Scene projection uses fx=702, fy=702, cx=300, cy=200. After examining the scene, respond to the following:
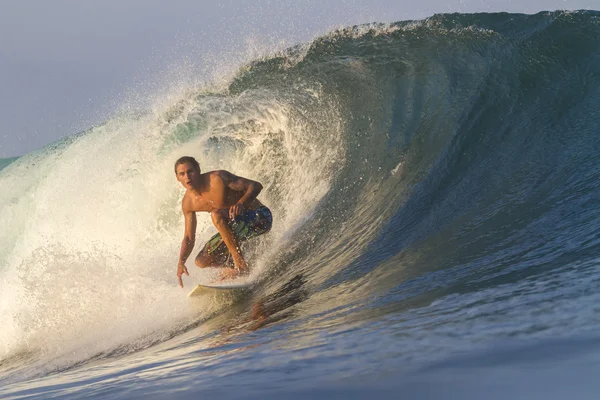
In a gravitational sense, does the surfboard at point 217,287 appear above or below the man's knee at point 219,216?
below

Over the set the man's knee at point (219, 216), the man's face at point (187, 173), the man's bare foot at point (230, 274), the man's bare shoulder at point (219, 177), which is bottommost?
the man's bare foot at point (230, 274)

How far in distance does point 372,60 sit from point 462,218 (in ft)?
15.1

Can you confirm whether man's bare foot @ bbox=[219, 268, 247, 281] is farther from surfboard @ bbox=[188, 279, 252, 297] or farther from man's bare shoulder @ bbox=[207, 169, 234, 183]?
man's bare shoulder @ bbox=[207, 169, 234, 183]

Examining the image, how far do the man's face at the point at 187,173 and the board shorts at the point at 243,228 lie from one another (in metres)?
0.47

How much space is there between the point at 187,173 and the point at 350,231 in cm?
153

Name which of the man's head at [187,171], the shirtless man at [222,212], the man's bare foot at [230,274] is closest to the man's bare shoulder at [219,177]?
the shirtless man at [222,212]

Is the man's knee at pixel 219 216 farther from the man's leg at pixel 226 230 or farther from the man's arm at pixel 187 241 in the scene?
the man's arm at pixel 187 241

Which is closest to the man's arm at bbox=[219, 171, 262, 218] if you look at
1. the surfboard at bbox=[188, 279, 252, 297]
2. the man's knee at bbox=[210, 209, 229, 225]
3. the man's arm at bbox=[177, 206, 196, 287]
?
the man's knee at bbox=[210, 209, 229, 225]

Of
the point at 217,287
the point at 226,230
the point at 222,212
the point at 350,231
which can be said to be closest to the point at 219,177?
the point at 222,212

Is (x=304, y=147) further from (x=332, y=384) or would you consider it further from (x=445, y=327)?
(x=332, y=384)

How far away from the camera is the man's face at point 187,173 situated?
221 inches

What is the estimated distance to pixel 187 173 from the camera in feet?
18.5

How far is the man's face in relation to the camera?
5.62 meters

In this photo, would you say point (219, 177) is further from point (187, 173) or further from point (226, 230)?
point (226, 230)
